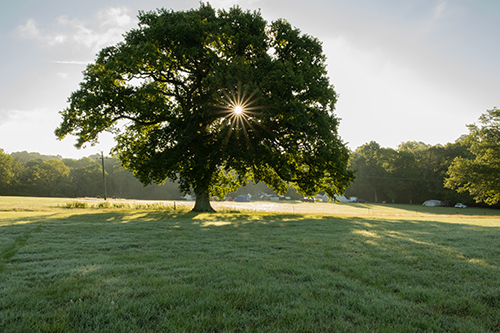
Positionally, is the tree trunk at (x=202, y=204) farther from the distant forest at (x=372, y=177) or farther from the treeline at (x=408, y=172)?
the treeline at (x=408, y=172)

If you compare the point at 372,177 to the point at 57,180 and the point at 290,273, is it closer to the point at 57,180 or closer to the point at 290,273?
the point at 290,273

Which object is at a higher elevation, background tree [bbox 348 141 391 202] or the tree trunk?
background tree [bbox 348 141 391 202]

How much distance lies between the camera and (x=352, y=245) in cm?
781

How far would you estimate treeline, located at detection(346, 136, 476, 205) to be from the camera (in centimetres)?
6544

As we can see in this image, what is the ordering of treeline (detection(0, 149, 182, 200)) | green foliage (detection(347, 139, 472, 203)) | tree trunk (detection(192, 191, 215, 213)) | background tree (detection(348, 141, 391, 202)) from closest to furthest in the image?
tree trunk (detection(192, 191, 215, 213)) → green foliage (detection(347, 139, 472, 203)) → treeline (detection(0, 149, 182, 200)) → background tree (detection(348, 141, 391, 202))

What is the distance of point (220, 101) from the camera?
19.2 meters

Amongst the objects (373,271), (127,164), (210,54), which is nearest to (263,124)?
(210,54)

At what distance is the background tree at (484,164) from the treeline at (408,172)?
24368mm

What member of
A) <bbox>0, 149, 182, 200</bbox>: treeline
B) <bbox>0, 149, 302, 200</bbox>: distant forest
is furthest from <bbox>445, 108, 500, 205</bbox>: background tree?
<bbox>0, 149, 182, 200</bbox>: treeline

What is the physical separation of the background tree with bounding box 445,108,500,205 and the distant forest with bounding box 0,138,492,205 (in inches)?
927

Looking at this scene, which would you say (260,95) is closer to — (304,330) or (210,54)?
(210,54)

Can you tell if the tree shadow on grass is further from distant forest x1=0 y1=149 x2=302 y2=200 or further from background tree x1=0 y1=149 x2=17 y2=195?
background tree x1=0 y1=149 x2=17 y2=195

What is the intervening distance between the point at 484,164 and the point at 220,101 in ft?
127

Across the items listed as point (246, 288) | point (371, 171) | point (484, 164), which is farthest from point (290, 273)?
point (371, 171)
